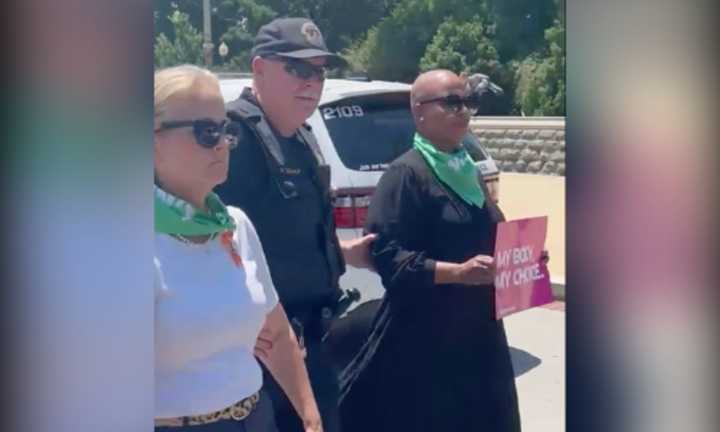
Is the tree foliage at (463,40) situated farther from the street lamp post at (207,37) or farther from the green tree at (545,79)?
the street lamp post at (207,37)

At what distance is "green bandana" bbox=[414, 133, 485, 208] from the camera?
2521mm

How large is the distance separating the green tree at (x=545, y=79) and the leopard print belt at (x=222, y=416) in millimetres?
903

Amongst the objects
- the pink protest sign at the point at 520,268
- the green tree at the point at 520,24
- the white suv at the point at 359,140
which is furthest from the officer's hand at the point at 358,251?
the green tree at the point at 520,24

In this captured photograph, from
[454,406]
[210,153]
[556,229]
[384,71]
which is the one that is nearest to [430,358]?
[454,406]

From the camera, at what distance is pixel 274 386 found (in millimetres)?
2148

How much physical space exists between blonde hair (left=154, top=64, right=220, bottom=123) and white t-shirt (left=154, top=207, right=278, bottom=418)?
221mm

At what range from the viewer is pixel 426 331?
2.57 metres

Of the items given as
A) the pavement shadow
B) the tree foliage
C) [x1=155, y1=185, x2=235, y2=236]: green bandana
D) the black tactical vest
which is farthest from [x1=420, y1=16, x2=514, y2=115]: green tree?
[x1=155, y1=185, x2=235, y2=236]: green bandana

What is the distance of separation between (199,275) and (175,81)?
13.1 inches

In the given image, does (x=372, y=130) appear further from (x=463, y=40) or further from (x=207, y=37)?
(x=207, y=37)

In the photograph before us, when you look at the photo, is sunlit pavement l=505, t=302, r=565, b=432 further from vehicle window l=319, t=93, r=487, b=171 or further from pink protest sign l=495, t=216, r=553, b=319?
vehicle window l=319, t=93, r=487, b=171

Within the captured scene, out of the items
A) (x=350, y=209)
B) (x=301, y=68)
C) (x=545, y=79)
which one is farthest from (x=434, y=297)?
(x=301, y=68)
